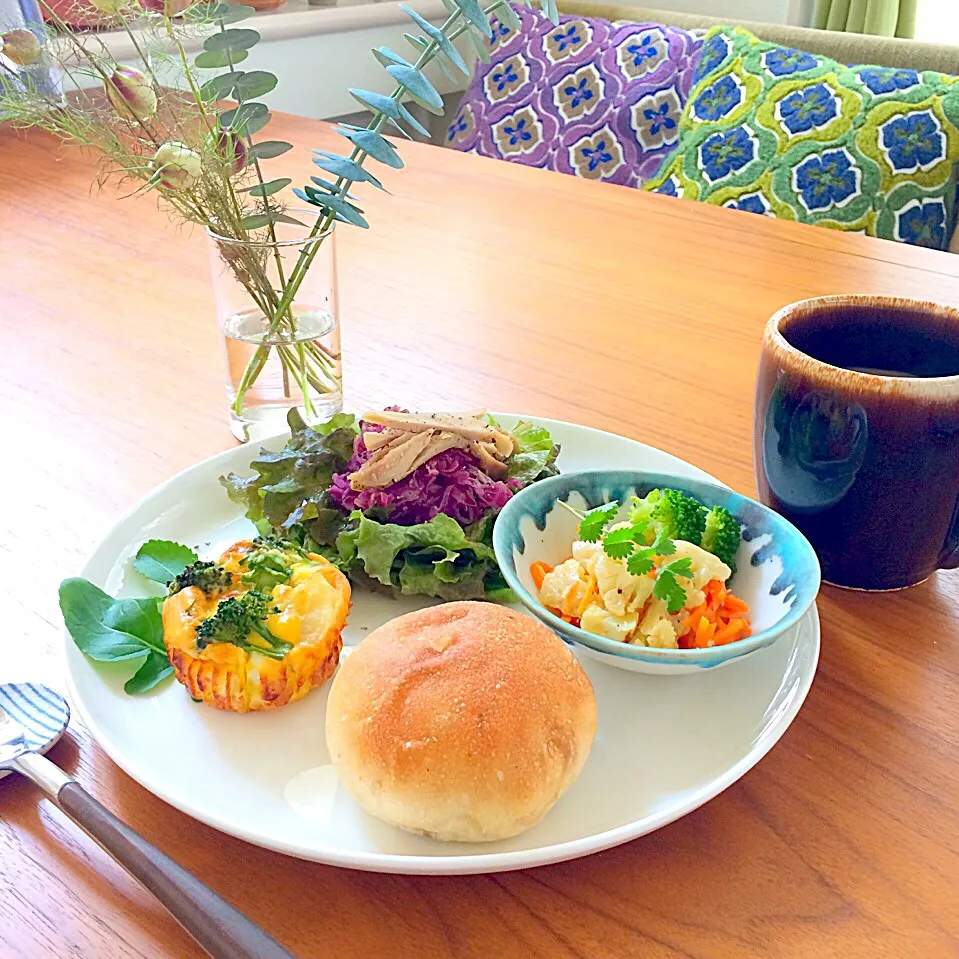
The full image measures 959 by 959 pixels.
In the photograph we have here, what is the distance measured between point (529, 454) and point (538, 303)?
1.75 feet

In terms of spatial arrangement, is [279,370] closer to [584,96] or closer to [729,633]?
[729,633]

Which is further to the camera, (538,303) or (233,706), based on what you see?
(538,303)

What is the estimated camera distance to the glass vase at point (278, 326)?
944 millimetres

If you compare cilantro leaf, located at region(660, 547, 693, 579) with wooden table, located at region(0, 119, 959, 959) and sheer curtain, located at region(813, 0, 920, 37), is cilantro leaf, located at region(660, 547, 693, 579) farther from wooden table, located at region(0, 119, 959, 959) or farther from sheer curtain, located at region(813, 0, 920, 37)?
sheer curtain, located at region(813, 0, 920, 37)

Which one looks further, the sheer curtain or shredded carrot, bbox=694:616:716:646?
the sheer curtain

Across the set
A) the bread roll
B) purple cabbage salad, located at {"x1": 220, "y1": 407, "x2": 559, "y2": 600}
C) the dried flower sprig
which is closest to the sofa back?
the dried flower sprig

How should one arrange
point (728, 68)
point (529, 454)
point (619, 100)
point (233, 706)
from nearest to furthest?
point (233, 706) < point (529, 454) < point (728, 68) < point (619, 100)

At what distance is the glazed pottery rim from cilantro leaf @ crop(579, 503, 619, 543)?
19cm

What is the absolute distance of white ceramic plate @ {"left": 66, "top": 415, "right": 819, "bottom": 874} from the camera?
57 cm

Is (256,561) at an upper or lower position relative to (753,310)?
upper

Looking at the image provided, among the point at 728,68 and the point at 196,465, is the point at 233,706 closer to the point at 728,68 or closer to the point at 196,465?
the point at 196,465

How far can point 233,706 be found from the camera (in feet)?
2.20

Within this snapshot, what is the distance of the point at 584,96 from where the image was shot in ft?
9.38

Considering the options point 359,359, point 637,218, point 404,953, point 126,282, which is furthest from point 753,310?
point 404,953
